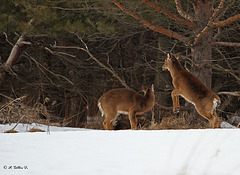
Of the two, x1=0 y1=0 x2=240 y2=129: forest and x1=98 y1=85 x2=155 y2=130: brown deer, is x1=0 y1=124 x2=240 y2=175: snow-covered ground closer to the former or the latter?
x1=0 y1=0 x2=240 y2=129: forest

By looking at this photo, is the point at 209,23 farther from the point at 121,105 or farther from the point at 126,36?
the point at 126,36

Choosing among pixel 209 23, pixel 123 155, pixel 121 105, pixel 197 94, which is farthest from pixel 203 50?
pixel 123 155

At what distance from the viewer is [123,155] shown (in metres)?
3.08

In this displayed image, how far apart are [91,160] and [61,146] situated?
701 mm

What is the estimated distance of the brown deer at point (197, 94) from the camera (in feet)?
22.7

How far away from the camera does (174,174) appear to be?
2.53m

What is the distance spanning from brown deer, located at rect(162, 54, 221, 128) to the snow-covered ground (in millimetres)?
2891

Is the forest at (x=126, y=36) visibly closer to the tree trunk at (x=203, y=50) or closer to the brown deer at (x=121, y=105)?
the tree trunk at (x=203, y=50)

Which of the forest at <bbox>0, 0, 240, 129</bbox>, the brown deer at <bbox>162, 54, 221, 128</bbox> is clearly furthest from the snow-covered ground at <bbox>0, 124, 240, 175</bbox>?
the brown deer at <bbox>162, 54, 221, 128</bbox>

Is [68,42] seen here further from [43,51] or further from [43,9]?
[43,9]

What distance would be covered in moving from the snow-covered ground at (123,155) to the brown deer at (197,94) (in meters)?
2.89

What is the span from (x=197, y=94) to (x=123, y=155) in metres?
4.27

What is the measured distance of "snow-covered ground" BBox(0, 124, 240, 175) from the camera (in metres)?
2.62

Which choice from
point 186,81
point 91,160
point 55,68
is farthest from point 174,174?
point 55,68
